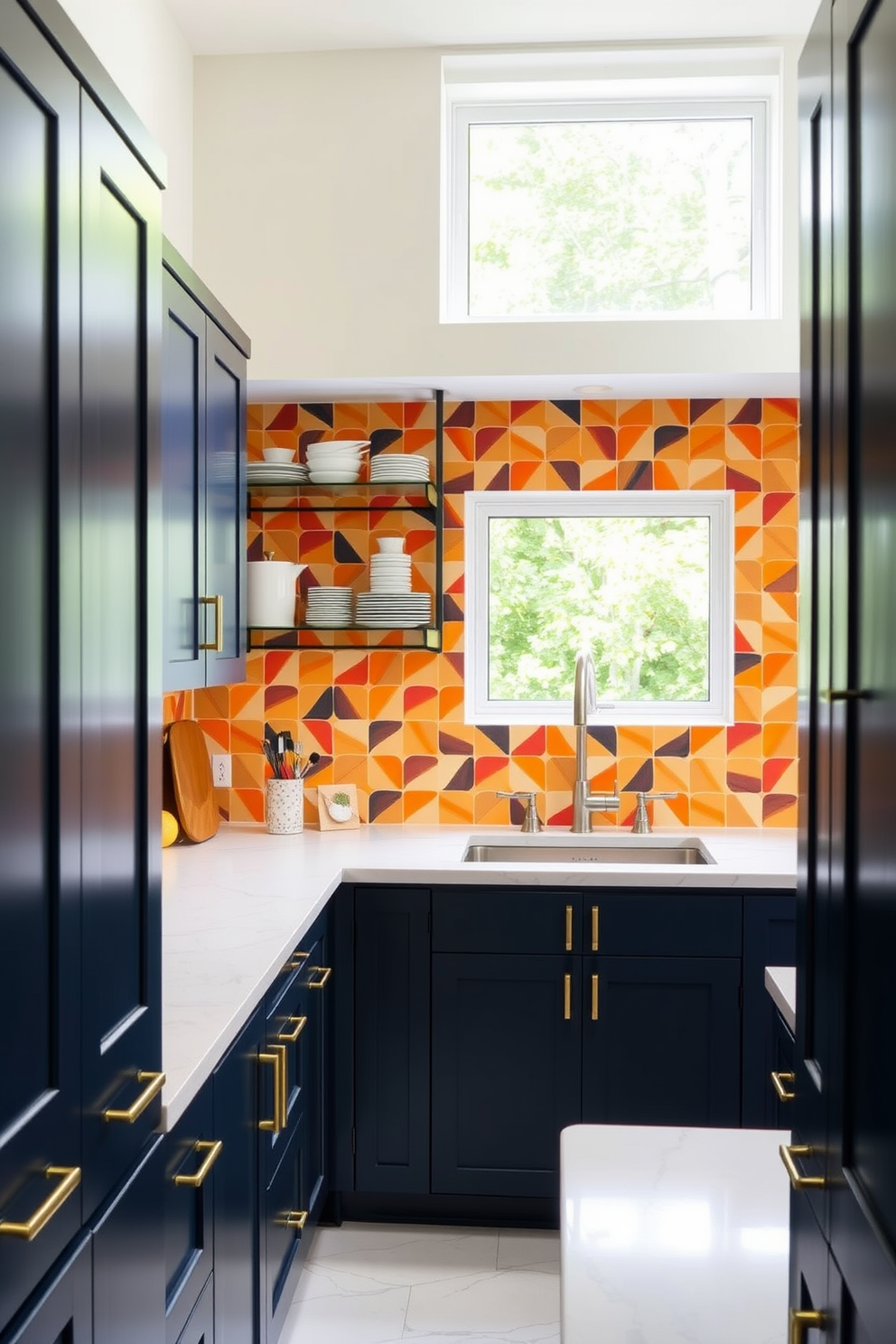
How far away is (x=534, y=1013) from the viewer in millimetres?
2734

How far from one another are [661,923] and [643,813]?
0.55 meters

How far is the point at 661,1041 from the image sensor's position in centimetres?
271

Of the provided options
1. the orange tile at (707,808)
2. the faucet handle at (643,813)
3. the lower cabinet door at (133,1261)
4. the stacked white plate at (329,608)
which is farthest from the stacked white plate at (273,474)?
the lower cabinet door at (133,1261)

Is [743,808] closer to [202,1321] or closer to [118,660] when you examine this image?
[202,1321]

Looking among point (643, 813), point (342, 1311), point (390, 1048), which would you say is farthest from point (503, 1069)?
point (643, 813)

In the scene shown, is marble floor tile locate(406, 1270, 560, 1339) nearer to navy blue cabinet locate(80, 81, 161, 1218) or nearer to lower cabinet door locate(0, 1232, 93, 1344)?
navy blue cabinet locate(80, 81, 161, 1218)

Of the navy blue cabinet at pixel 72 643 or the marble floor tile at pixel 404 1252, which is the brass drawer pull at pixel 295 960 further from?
the navy blue cabinet at pixel 72 643

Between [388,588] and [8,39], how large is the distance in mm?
2314

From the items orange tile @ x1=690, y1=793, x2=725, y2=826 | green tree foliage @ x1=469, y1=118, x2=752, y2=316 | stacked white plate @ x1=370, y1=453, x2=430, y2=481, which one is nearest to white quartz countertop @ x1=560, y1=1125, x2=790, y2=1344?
orange tile @ x1=690, y1=793, x2=725, y2=826

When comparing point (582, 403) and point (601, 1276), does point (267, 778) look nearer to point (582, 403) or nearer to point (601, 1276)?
point (582, 403)

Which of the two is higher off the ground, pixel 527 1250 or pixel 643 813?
pixel 643 813

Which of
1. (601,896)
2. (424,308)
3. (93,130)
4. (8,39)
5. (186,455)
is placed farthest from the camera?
(424,308)

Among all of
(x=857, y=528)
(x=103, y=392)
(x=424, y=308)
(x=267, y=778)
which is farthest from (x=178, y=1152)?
(x=424, y=308)

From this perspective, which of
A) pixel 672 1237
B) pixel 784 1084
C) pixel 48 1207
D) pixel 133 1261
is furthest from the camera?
pixel 672 1237
